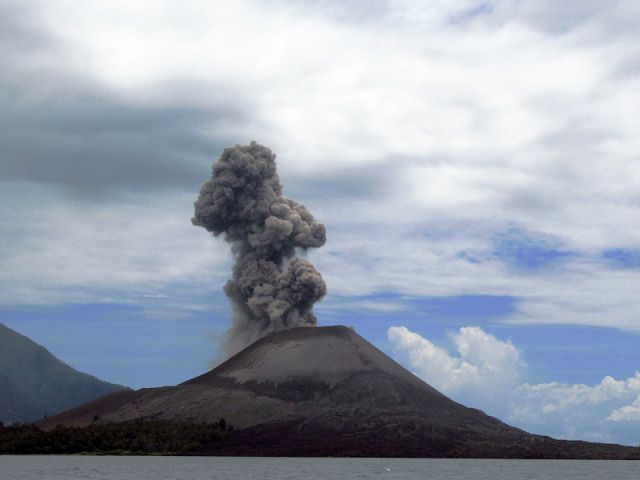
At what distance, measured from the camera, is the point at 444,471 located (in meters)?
191

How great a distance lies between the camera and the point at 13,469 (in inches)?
6924

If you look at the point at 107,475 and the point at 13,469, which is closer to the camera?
the point at 107,475

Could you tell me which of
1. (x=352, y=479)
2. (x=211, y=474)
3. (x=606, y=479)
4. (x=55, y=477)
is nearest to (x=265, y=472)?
(x=211, y=474)

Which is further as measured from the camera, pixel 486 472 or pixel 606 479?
pixel 486 472

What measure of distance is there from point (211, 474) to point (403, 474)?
3524 centimetres

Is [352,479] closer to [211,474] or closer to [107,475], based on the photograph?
[211,474]

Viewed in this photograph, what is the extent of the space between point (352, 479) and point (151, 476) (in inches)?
1255

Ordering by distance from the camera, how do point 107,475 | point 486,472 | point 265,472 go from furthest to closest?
point 486,472 → point 265,472 → point 107,475

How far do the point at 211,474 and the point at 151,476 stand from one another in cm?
1211

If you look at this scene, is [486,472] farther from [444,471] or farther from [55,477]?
[55,477]

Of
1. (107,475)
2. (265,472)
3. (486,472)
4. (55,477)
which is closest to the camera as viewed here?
(55,477)

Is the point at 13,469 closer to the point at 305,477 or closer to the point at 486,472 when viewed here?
the point at 305,477

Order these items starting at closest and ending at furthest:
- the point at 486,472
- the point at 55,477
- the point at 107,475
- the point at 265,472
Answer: the point at 55,477 < the point at 107,475 < the point at 265,472 < the point at 486,472

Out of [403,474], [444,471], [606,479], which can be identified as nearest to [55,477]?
[403,474]
